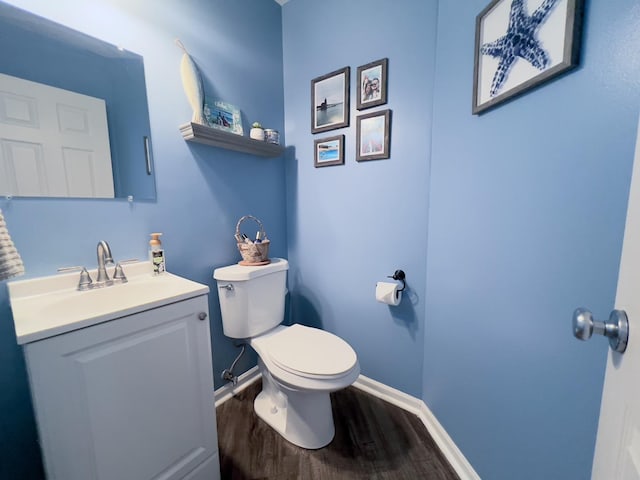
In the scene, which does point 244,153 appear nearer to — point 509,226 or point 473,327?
point 509,226

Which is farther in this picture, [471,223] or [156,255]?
[156,255]

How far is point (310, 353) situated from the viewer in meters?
1.20

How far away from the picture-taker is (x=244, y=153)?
1.56 meters

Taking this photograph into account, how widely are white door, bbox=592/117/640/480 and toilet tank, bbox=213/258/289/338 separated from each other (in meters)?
1.25

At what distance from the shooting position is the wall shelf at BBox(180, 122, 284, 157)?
1.23 metres

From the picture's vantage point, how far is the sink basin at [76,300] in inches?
26.5

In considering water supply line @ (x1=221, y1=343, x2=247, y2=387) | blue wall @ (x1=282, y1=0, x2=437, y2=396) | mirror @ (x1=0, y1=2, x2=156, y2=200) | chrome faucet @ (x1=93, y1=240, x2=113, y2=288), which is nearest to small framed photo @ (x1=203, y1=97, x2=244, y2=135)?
mirror @ (x1=0, y1=2, x2=156, y2=200)

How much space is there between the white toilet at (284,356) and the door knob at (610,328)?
86 centimetres

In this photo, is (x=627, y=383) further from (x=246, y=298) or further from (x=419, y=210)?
(x=246, y=298)

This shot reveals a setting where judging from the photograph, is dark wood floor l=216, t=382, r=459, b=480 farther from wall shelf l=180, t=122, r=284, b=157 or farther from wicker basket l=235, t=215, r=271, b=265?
wall shelf l=180, t=122, r=284, b=157

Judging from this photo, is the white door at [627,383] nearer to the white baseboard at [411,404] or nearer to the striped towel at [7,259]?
the white baseboard at [411,404]

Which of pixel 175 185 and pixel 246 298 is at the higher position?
pixel 175 185

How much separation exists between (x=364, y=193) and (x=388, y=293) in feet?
1.90

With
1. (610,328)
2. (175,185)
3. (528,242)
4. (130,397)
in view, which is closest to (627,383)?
(610,328)
